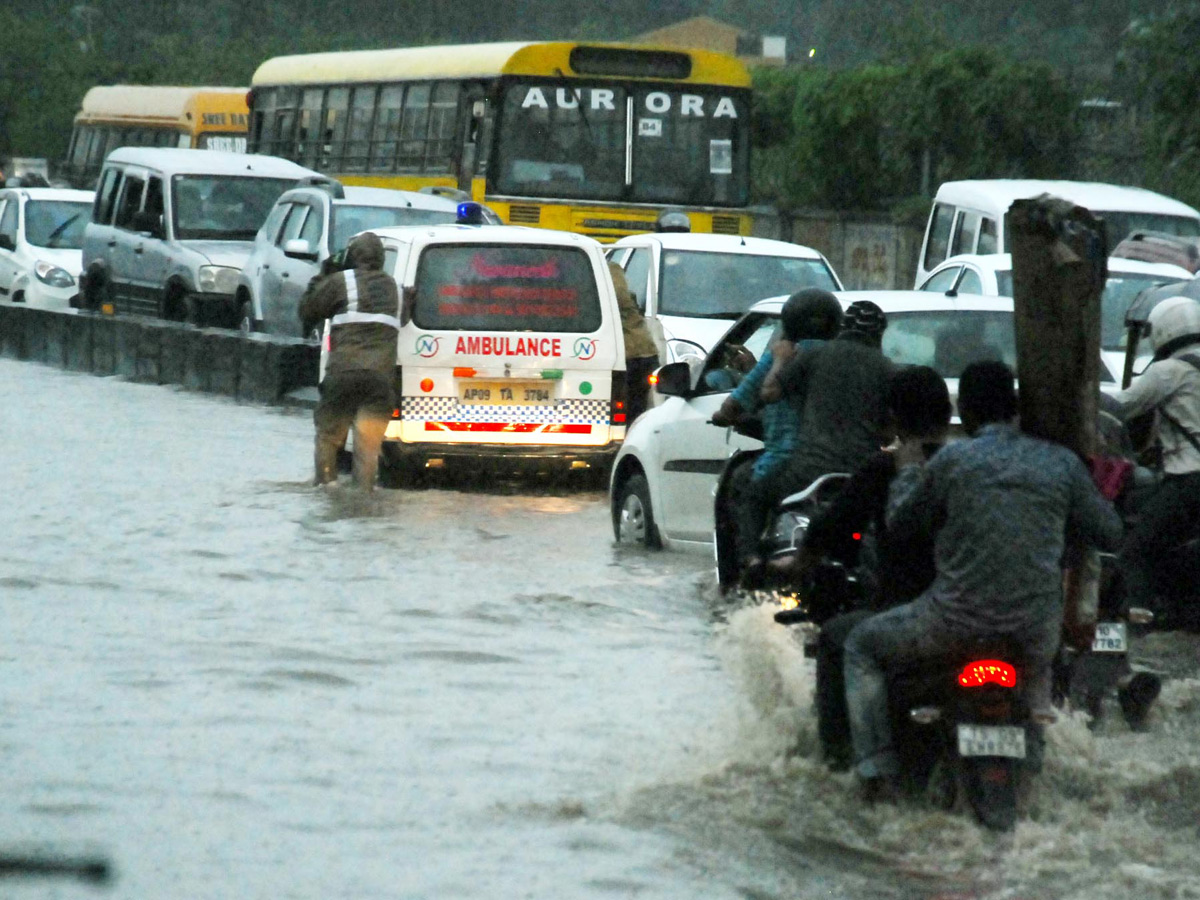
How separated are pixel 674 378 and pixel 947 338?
1.25 metres

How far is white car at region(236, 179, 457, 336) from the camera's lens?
70.4 ft

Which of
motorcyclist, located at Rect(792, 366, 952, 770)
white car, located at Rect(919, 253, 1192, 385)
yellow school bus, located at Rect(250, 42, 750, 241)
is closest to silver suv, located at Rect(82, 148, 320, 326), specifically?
yellow school bus, located at Rect(250, 42, 750, 241)

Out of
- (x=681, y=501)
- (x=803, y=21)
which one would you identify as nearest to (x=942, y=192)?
(x=681, y=501)

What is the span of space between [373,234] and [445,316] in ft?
2.30

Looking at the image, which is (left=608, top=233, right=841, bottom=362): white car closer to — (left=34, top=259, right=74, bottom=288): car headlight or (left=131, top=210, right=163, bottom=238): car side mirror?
(left=131, top=210, right=163, bottom=238): car side mirror

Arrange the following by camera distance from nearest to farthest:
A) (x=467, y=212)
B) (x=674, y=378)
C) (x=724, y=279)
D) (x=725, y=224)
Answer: (x=674, y=378)
(x=467, y=212)
(x=724, y=279)
(x=725, y=224)

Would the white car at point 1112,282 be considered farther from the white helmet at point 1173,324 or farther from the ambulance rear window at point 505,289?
the white helmet at point 1173,324

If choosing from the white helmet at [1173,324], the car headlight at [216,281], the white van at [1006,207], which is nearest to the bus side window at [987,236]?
the white van at [1006,207]

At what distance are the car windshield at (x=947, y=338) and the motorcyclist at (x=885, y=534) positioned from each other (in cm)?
380

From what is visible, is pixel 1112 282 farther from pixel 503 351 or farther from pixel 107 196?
pixel 107 196

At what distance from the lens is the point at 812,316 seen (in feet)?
31.9

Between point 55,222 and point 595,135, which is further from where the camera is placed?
point 55,222

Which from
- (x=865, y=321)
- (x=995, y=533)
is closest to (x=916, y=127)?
(x=865, y=321)

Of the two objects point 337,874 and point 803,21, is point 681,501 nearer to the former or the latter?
point 337,874
